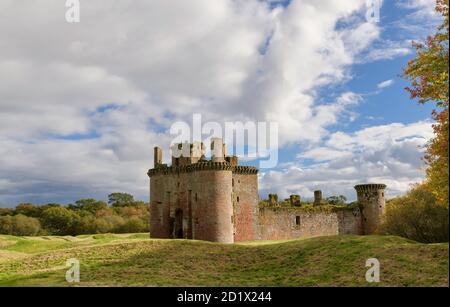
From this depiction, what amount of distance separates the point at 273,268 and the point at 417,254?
7.98m

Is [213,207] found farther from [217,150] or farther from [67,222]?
[67,222]

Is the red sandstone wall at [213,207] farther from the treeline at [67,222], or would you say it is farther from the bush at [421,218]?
the treeline at [67,222]

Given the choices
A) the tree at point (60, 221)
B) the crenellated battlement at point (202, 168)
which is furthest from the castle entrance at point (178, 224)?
the tree at point (60, 221)

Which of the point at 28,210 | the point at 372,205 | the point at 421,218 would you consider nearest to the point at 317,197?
the point at 372,205

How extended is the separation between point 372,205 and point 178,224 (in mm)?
24159

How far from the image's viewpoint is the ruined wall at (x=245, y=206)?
4188 centimetres

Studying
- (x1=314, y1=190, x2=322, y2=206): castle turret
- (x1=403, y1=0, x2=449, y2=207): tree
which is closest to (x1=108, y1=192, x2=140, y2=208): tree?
(x1=314, y1=190, x2=322, y2=206): castle turret

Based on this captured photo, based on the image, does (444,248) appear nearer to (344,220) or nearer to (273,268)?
(273,268)

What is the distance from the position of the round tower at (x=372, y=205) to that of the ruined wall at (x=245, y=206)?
16336 millimetres

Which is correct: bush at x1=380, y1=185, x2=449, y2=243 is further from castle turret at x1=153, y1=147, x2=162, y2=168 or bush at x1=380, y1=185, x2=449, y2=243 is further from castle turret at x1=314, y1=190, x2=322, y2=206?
castle turret at x1=153, y1=147, x2=162, y2=168

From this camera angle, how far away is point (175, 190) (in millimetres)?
42250

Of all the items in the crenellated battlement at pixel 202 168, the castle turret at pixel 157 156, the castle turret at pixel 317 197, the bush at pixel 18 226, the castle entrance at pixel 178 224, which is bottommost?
the bush at pixel 18 226

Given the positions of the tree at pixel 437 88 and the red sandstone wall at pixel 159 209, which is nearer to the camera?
the tree at pixel 437 88
